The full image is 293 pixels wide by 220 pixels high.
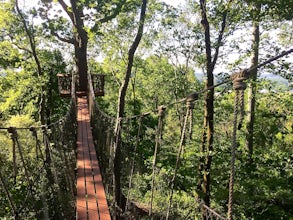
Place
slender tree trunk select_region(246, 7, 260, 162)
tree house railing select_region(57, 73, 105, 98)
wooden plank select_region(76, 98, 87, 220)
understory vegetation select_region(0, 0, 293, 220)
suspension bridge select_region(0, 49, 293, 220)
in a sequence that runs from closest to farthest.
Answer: suspension bridge select_region(0, 49, 293, 220), wooden plank select_region(76, 98, 87, 220), understory vegetation select_region(0, 0, 293, 220), slender tree trunk select_region(246, 7, 260, 162), tree house railing select_region(57, 73, 105, 98)

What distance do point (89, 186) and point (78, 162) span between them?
0.91 meters

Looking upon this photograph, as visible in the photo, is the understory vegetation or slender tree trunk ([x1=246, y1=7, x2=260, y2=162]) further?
slender tree trunk ([x1=246, y1=7, x2=260, y2=162])

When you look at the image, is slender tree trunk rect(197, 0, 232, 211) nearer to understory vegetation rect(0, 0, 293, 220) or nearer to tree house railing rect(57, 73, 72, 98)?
understory vegetation rect(0, 0, 293, 220)

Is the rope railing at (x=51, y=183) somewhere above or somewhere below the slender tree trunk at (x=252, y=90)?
below

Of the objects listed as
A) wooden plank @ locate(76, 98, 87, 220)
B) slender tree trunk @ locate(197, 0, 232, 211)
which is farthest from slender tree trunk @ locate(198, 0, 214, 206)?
wooden plank @ locate(76, 98, 87, 220)

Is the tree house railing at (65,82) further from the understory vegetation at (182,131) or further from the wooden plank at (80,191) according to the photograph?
the wooden plank at (80,191)

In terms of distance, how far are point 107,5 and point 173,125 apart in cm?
1877

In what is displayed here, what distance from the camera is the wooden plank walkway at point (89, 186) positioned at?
2.94m

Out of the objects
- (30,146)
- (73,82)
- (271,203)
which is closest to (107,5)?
(271,203)

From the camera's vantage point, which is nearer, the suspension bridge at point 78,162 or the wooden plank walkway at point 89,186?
the suspension bridge at point 78,162

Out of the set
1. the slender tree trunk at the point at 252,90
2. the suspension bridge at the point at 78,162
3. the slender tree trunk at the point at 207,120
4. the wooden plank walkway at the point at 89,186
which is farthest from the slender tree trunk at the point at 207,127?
the wooden plank walkway at the point at 89,186

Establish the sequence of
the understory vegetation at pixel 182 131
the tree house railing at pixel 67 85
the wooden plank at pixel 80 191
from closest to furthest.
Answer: the wooden plank at pixel 80 191
the understory vegetation at pixel 182 131
the tree house railing at pixel 67 85

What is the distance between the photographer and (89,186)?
353cm

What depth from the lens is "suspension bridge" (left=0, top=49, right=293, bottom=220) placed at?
2236 mm
